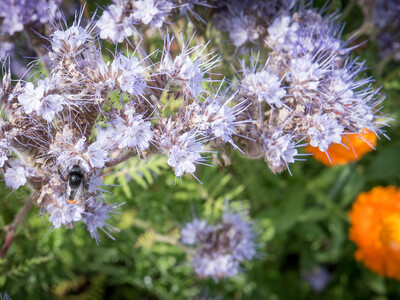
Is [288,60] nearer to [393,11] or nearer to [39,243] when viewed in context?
[393,11]

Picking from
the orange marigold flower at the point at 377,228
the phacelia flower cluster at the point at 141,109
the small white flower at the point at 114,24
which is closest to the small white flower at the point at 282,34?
the phacelia flower cluster at the point at 141,109

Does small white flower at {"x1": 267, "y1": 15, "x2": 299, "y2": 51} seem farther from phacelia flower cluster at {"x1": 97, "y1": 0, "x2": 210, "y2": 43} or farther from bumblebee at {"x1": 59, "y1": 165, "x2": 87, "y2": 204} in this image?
bumblebee at {"x1": 59, "y1": 165, "x2": 87, "y2": 204}

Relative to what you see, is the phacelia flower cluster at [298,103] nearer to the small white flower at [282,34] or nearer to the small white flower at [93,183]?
the small white flower at [282,34]

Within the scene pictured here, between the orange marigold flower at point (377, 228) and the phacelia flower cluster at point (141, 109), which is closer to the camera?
the phacelia flower cluster at point (141, 109)

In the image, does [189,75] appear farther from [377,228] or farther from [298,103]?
[377,228]

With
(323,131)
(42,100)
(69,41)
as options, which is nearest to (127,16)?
(69,41)

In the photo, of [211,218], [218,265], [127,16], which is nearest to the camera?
[127,16]

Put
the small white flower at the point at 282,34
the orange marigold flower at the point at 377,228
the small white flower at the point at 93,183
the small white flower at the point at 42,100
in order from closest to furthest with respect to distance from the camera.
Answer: the small white flower at the point at 42,100 → the small white flower at the point at 93,183 → the small white flower at the point at 282,34 → the orange marigold flower at the point at 377,228
